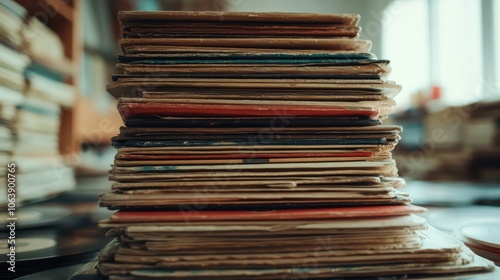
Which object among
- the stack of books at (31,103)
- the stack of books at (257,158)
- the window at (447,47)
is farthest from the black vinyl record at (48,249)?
the window at (447,47)

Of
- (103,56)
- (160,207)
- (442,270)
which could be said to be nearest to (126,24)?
(160,207)

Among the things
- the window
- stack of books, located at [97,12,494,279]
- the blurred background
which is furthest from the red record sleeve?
the window

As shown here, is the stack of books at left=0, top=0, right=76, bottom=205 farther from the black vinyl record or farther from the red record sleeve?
the red record sleeve

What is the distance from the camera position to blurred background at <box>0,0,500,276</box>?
1482 mm

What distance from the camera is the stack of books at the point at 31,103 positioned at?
1.34 metres

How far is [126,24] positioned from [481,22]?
4024 millimetres

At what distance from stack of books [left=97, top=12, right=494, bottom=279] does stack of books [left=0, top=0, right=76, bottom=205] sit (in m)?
0.90

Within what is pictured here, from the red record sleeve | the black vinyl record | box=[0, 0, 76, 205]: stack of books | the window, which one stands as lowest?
the black vinyl record

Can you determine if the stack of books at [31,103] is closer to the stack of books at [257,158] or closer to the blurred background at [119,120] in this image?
the blurred background at [119,120]

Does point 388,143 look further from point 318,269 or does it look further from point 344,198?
point 318,269

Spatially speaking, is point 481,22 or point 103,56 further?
point 103,56

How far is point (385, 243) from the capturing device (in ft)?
1.90

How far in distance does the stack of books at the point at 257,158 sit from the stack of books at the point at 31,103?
904 millimetres

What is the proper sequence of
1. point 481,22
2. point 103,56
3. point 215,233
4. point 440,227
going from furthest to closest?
point 103,56 → point 481,22 → point 440,227 → point 215,233
